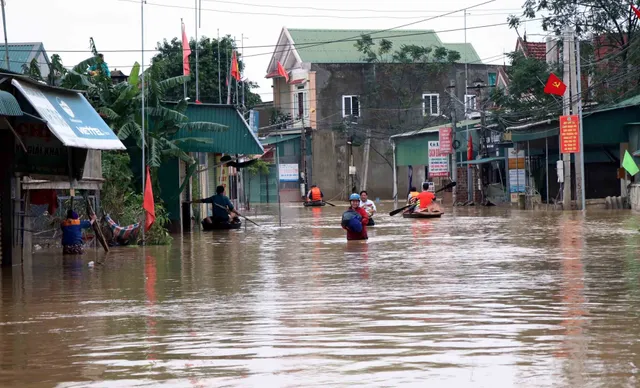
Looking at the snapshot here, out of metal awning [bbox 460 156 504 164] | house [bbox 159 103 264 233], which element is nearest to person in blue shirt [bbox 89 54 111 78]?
house [bbox 159 103 264 233]

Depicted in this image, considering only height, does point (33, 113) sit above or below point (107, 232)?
above

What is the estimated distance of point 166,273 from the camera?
18.2 m

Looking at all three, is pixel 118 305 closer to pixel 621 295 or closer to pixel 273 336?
pixel 273 336

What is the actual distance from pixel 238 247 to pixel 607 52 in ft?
117

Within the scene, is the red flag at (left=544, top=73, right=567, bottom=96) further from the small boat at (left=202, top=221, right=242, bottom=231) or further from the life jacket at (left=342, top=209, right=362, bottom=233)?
the life jacket at (left=342, top=209, right=362, bottom=233)

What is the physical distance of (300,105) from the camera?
245ft

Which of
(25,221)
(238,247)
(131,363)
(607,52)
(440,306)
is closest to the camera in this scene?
(131,363)

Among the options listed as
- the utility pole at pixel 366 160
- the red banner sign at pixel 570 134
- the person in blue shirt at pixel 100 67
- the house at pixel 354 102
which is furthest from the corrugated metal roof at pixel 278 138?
the person in blue shirt at pixel 100 67

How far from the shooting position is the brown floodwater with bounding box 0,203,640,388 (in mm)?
8188

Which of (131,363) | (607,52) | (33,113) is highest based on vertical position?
(607,52)

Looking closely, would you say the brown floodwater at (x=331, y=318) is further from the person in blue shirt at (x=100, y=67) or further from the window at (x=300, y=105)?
the window at (x=300, y=105)

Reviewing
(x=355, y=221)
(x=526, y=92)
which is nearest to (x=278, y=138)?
(x=526, y=92)

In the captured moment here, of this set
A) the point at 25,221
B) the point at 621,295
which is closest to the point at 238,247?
the point at 25,221

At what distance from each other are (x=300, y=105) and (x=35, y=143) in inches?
2198
